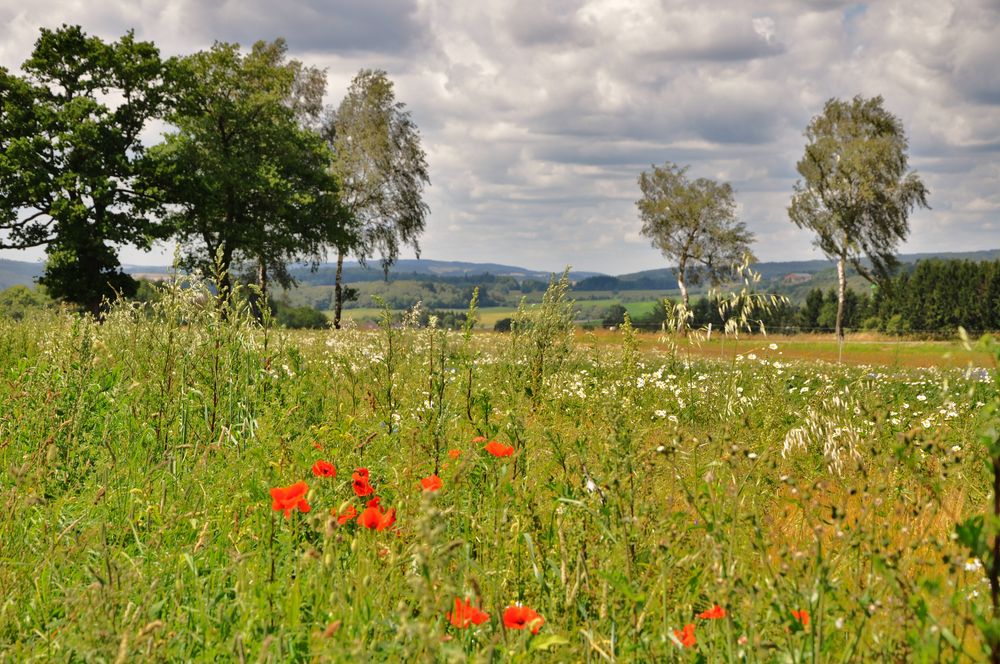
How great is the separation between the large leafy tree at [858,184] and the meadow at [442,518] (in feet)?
128

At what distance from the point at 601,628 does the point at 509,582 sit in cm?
71

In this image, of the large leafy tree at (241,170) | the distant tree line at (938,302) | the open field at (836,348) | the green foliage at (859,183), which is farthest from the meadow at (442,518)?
the distant tree line at (938,302)

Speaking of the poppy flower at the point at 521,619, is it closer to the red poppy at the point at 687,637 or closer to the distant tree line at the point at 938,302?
the red poppy at the point at 687,637

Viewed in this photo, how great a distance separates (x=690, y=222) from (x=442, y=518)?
54022 mm

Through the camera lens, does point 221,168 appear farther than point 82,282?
Yes

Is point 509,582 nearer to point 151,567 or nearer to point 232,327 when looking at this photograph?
point 151,567

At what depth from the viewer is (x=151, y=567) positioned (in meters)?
3.21

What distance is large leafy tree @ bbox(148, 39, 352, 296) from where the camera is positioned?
31.5 meters

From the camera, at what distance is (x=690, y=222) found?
54.5m

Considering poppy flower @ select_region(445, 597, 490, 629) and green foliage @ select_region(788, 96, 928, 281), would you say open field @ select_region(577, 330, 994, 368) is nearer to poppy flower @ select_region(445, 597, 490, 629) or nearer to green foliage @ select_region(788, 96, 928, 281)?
green foliage @ select_region(788, 96, 928, 281)

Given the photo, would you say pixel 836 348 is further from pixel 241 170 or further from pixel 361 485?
pixel 361 485

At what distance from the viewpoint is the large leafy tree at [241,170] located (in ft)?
103

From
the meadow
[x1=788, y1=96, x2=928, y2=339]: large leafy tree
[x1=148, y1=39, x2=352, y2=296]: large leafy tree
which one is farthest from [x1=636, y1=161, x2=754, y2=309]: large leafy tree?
the meadow

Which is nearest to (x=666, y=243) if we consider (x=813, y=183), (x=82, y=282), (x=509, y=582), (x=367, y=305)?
(x=813, y=183)
